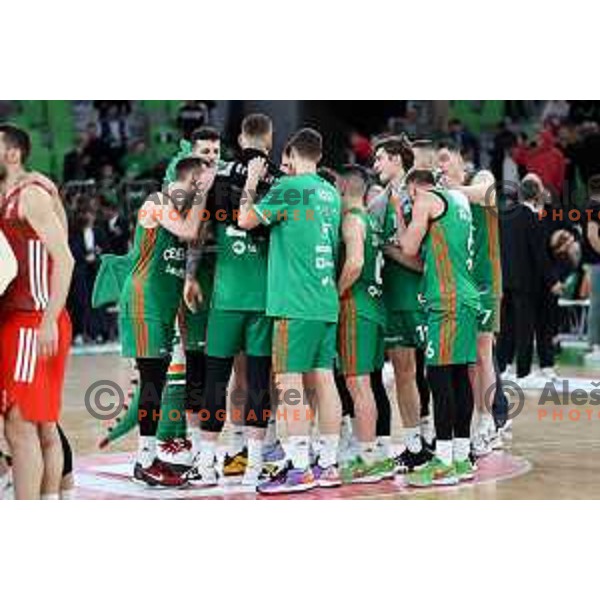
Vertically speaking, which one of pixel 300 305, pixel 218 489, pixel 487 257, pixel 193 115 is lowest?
pixel 218 489

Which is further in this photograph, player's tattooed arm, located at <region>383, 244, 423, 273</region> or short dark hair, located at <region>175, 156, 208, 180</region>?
player's tattooed arm, located at <region>383, 244, 423, 273</region>

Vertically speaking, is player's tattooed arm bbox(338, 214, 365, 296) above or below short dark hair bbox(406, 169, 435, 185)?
below

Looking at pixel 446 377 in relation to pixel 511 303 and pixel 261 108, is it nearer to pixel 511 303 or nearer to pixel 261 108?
pixel 511 303

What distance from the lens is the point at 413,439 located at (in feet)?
25.5

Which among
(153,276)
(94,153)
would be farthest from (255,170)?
(94,153)

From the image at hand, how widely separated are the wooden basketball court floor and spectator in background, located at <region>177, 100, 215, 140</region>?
25.3ft

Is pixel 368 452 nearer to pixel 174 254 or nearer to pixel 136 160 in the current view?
pixel 174 254

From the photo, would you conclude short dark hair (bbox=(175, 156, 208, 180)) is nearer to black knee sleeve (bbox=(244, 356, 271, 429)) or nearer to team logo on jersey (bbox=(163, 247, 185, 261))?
team logo on jersey (bbox=(163, 247, 185, 261))

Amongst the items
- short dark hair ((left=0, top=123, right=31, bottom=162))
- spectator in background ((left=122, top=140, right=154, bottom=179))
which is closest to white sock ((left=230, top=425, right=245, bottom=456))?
short dark hair ((left=0, top=123, right=31, bottom=162))

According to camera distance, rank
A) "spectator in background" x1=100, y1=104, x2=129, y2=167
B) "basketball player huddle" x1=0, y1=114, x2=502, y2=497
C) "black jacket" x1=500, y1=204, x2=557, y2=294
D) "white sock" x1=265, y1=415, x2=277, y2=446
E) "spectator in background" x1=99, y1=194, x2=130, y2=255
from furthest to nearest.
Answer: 1. "spectator in background" x1=100, y1=104, x2=129, y2=167
2. "spectator in background" x1=99, y1=194, x2=130, y2=255
3. "black jacket" x1=500, y1=204, x2=557, y2=294
4. "white sock" x1=265, y1=415, x2=277, y2=446
5. "basketball player huddle" x1=0, y1=114, x2=502, y2=497

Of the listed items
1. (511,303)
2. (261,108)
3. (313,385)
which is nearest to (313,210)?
(313,385)

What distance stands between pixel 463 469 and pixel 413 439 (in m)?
0.39

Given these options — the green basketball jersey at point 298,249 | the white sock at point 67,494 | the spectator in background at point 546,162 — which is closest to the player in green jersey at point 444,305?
the green basketball jersey at point 298,249

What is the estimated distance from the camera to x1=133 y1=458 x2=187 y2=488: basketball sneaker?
7.36m
